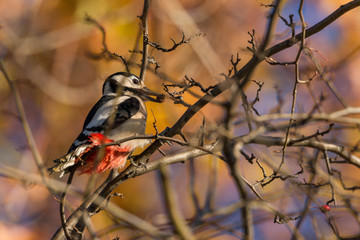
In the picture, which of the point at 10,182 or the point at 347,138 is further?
the point at 10,182

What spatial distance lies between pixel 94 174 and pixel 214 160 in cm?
65

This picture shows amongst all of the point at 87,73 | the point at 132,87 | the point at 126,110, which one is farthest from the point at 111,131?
the point at 87,73

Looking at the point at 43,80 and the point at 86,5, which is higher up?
the point at 86,5

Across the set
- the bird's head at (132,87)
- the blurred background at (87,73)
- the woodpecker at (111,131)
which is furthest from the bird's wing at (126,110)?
the blurred background at (87,73)

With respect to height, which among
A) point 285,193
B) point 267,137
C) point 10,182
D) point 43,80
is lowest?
point 285,193

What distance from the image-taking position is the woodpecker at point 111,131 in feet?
13.3

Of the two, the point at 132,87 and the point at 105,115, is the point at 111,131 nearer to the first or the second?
the point at 105,115

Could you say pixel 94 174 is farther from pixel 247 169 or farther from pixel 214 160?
pixel 247 169

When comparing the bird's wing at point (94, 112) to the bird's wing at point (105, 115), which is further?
the bird's wing at point (94, 112)

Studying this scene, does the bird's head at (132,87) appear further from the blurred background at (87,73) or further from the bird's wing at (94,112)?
the blurred background at (87,73)

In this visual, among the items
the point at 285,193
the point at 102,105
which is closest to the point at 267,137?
the point at 285,193

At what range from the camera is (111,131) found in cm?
451

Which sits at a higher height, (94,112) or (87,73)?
(87,73)

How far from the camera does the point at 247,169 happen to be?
7375 mm
